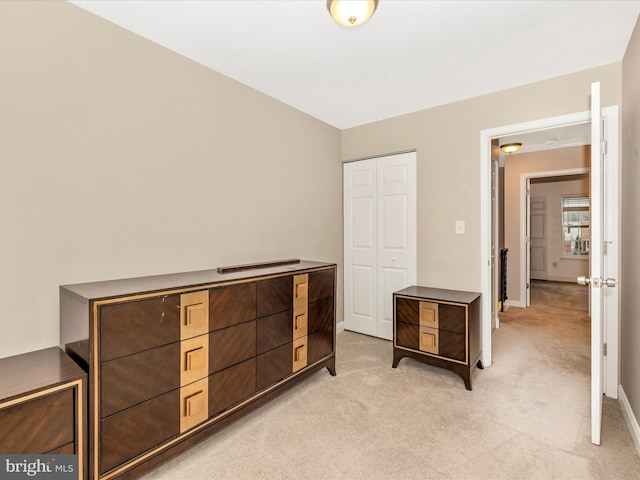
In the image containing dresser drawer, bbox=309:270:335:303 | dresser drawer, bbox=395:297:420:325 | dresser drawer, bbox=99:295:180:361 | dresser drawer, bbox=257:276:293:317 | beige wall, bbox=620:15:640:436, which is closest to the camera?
dresser drawer, bbox=99:295:180:361

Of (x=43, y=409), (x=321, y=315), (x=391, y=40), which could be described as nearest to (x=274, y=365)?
(x=321, y=315)

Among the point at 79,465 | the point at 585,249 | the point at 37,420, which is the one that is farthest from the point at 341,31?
the point at 585,249

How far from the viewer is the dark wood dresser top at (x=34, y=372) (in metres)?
1.22

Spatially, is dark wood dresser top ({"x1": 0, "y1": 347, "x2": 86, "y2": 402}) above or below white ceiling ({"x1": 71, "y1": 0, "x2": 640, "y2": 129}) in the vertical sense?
below

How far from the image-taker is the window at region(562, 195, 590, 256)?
7.03 m

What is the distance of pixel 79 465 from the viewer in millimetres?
1323

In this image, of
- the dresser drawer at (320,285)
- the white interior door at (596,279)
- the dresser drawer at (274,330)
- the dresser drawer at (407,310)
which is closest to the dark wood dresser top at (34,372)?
the dresser drawer at (274,330)

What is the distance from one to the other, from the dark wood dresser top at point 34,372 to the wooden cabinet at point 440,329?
2352mm

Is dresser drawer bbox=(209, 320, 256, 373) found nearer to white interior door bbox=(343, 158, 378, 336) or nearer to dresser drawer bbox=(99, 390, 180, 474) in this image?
dresser drawer bbox=(99, 390, 180, 474)

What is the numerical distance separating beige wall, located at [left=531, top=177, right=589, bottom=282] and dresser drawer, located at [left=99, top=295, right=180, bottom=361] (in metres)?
8.47

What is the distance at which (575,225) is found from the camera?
7121 millimetres

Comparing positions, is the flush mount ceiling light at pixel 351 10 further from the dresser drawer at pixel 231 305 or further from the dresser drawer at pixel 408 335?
the dresser drawer at pixel 408 335

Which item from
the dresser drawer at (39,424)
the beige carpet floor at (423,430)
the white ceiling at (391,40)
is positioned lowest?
the beige carpet floor at (423,430)

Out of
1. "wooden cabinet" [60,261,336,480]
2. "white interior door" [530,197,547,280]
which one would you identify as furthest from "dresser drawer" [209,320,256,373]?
"white interior door" [530,197,547,280]
